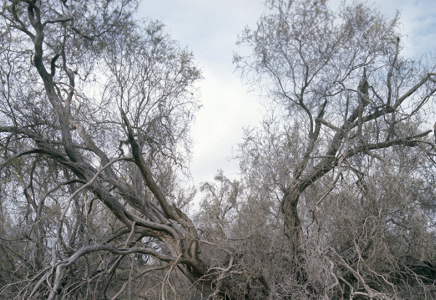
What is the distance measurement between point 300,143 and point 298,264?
283 centimetres

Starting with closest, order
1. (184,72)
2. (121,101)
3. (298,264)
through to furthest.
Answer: (121,101) < (298,264) < (184,72)

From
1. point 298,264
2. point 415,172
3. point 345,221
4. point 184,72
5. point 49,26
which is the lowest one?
point 298,264

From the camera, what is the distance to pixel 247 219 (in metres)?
8.65

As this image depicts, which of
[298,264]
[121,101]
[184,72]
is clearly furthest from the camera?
[184,72]

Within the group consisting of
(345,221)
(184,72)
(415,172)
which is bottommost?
(345,221)

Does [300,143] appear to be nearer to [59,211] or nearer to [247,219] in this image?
[247,219]

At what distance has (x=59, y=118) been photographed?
7945mm

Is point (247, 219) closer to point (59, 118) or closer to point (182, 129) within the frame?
point (182, 129)

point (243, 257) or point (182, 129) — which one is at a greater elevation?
point (182, 129)

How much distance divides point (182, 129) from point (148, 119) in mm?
1087

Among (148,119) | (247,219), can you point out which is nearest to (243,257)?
(247,219)

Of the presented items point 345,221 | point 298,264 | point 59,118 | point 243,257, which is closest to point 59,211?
point 59,118

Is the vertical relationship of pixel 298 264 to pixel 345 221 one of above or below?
below

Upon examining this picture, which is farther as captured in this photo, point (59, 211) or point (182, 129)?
point (182, 129)
